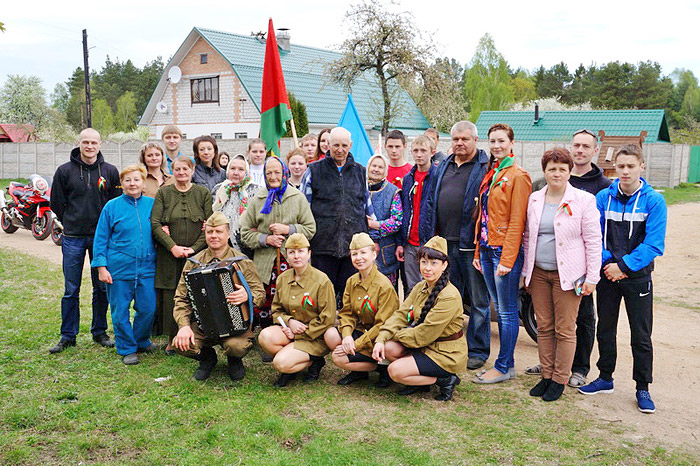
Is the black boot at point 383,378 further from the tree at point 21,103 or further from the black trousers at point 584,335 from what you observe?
the tree at point 21,103

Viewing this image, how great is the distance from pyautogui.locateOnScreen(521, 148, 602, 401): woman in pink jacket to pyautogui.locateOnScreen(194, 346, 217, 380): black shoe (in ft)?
8.50

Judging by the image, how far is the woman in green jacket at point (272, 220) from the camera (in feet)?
17.6

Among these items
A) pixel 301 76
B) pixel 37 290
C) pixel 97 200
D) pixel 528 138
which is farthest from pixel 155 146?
pixel 528 138

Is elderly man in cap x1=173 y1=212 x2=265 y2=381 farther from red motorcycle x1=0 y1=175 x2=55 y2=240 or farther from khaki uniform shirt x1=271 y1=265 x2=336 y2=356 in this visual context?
red motorcycle x1=0 y1=175 x2=55 y2=240

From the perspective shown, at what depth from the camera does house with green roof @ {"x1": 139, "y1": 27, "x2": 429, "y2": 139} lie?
1160 inches

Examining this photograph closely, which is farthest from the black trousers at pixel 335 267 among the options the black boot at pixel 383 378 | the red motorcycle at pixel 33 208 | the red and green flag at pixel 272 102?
the red motorcycle at pixel 33 208

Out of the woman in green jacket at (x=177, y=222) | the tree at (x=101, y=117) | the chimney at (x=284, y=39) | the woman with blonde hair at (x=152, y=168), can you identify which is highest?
the chimney at (x=284, y=39)

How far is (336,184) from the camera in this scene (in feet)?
18.1

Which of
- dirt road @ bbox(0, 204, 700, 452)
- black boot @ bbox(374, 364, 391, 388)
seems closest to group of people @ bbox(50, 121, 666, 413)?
black boot @ bbox(374, 364, 391, 388)

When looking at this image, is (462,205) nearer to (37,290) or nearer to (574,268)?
(574,268)

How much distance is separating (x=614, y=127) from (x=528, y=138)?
13.2 feet

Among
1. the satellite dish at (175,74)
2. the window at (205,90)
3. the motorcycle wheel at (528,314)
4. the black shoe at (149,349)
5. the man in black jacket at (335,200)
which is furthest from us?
the satellite dish at (175,74)

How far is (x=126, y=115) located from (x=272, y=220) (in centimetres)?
Answer: 6117

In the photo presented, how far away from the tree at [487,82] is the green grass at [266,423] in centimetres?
4344
